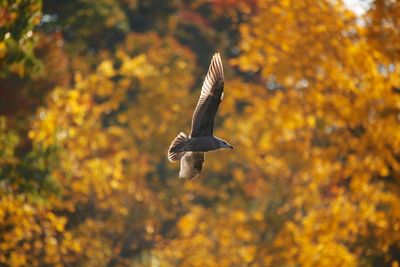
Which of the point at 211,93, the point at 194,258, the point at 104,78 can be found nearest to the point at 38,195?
the point at 211,93

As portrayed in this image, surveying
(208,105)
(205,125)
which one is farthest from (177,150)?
(208,105)

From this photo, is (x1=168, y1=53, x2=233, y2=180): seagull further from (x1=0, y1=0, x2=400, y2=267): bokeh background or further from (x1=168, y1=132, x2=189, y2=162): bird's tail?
(x1=0, y1=0, x2=400, y2=267): bokeh background

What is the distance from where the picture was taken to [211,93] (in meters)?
12.8

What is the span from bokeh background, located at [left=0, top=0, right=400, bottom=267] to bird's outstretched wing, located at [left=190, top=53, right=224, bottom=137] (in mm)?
3606

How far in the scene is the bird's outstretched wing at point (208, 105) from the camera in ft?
41.4

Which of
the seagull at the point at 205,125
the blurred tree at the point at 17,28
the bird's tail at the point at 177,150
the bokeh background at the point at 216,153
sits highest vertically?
the seagull at the point at 205,125

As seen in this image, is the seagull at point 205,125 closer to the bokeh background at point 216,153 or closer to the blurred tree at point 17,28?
the blurred tree at point 17,28

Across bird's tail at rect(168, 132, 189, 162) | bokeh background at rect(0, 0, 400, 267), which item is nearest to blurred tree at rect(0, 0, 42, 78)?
bokeh background at rect(0, 0, 400, 267)

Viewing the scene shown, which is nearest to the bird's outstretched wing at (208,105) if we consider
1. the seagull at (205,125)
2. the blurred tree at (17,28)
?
the seagull at (205,125)

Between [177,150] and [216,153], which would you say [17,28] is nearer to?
[177,150]

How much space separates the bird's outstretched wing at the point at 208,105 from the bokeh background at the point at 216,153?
11.8 ft

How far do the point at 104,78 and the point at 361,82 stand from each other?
8.92 metres

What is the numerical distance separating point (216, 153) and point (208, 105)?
1921 centimetres

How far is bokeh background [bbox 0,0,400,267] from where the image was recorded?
2006 cm
